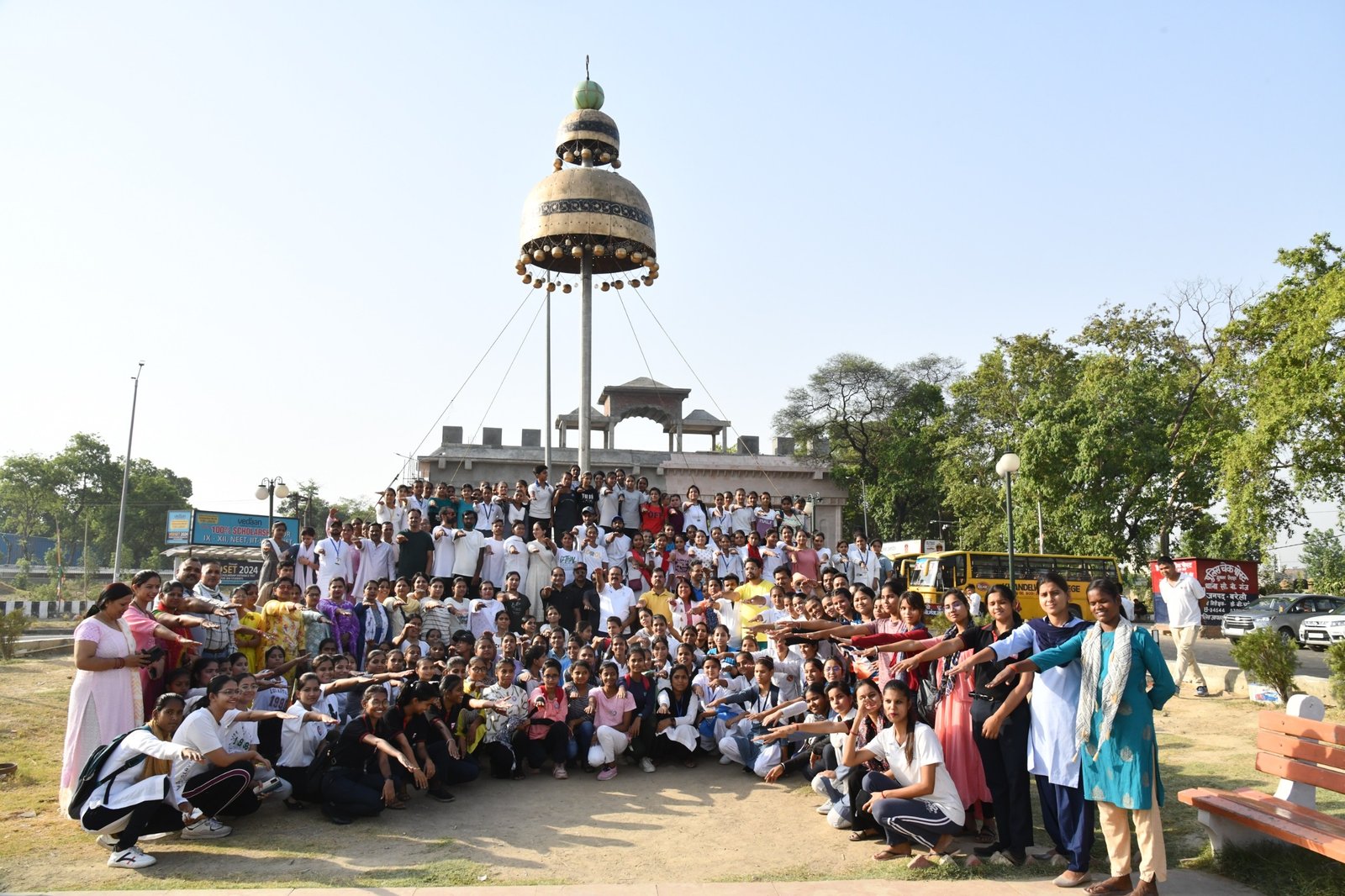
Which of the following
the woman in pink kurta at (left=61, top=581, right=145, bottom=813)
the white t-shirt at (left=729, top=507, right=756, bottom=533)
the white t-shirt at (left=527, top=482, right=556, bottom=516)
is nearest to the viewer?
the woman in pink kurta at (left=61, top=581, right=145, bottom=813)

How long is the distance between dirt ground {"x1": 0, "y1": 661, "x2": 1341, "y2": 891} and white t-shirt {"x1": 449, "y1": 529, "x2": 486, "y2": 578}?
12.2ft

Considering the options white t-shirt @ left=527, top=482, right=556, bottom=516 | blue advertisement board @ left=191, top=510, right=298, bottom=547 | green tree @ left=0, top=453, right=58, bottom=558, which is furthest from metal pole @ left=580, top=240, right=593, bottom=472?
green tree @ left=0, top=453, right=58, bottom=558

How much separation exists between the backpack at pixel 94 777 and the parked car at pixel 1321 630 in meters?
23.4

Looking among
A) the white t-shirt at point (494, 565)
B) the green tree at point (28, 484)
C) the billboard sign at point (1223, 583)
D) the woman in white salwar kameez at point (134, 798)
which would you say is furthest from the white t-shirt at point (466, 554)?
the green tree at point (28, 484)

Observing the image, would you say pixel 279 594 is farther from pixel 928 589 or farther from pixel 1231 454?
pixel 1231 454

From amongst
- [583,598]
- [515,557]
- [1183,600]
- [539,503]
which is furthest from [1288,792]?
[539,503]

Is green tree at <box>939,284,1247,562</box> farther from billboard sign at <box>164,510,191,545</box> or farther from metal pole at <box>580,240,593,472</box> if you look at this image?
billboard sign at <box>164,510,191,545</box>

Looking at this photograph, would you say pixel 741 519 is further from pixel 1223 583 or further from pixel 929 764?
pixel 1223 583

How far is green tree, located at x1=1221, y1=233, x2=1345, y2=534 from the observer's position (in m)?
20.1

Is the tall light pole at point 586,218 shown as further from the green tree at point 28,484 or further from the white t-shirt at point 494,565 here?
the green tree at point 28,484

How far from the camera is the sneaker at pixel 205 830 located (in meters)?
6.54

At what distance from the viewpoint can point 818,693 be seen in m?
7.82

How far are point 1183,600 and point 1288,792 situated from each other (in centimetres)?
716

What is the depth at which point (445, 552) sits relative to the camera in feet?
38.6
